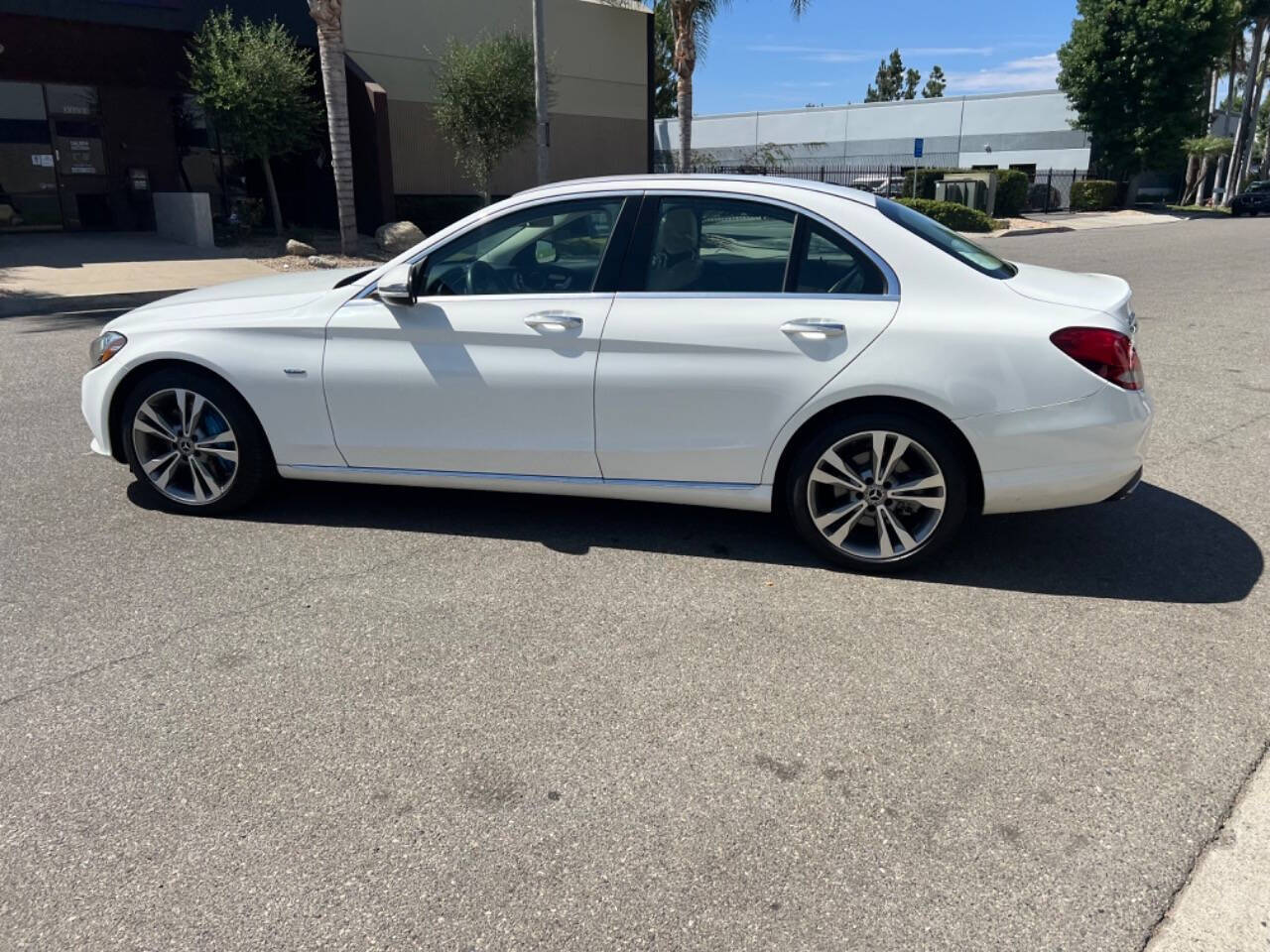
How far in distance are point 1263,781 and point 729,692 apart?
5.32 feet

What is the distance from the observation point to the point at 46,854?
2625mm

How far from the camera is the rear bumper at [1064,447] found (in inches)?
158

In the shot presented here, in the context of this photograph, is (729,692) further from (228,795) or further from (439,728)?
(228,795)

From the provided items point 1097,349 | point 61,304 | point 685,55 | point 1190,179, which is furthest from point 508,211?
point 1190,179

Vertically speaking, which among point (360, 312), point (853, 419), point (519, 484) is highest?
point (360, 312)

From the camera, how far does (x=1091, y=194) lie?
43.3 m

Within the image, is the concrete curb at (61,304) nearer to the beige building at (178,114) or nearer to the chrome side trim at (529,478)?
the beige building at (178,114)

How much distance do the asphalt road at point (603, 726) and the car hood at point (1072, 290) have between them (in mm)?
1179

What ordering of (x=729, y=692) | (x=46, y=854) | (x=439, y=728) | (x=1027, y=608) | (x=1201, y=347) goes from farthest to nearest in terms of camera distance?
(x=1201, y=347) < (x=1027, y=608) < (x=729, y=692) < (x=439, y=728) < (x=46, y=854)

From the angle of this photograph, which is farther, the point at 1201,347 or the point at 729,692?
the point at 1201,347

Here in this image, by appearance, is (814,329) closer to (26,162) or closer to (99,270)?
(99,270)

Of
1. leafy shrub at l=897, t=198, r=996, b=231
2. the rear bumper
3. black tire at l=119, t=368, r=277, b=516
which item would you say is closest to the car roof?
the rear bumper

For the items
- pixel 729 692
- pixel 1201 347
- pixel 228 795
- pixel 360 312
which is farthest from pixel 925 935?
pixel 1201 347

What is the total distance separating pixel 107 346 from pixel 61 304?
32.1 feet
